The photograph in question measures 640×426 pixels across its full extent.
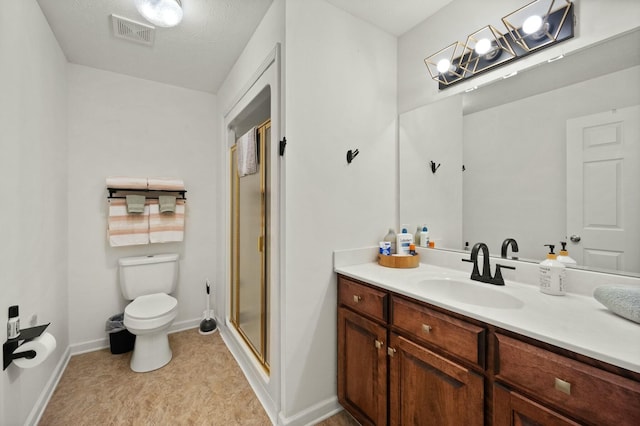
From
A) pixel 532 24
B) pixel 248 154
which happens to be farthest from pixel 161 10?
pixel 532 24

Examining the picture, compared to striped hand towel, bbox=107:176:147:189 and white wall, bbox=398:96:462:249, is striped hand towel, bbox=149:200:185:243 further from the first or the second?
white wall, bbox=398:96:462:249

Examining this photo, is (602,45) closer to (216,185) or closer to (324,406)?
(324,406)

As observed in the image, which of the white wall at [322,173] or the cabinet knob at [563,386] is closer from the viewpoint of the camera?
the cabinet knob at [563,386]

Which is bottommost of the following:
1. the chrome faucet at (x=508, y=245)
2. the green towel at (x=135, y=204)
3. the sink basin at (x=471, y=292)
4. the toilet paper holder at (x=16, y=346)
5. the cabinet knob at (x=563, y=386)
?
the toilet paper holder at (x=16, y=346)

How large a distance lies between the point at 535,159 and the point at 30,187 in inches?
108

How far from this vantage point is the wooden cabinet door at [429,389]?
0.97 meters

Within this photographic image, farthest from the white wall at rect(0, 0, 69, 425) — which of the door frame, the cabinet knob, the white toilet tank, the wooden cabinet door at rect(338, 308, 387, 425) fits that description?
the cabinet knob

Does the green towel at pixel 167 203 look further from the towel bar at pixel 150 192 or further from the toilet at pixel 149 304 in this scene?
the toilet at pixel 149 304

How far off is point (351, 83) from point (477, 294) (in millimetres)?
1416

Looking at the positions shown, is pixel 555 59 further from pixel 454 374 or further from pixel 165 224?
pixel 165 224

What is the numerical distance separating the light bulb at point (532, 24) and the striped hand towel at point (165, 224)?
2821 millimetres

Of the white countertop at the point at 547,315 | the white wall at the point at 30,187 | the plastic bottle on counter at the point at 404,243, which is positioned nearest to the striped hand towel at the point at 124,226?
the white wall at the point at 30,187

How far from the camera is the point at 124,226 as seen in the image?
239 centimetres

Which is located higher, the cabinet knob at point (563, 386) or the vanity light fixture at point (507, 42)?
the vanity light fixture at point (507, 42)
